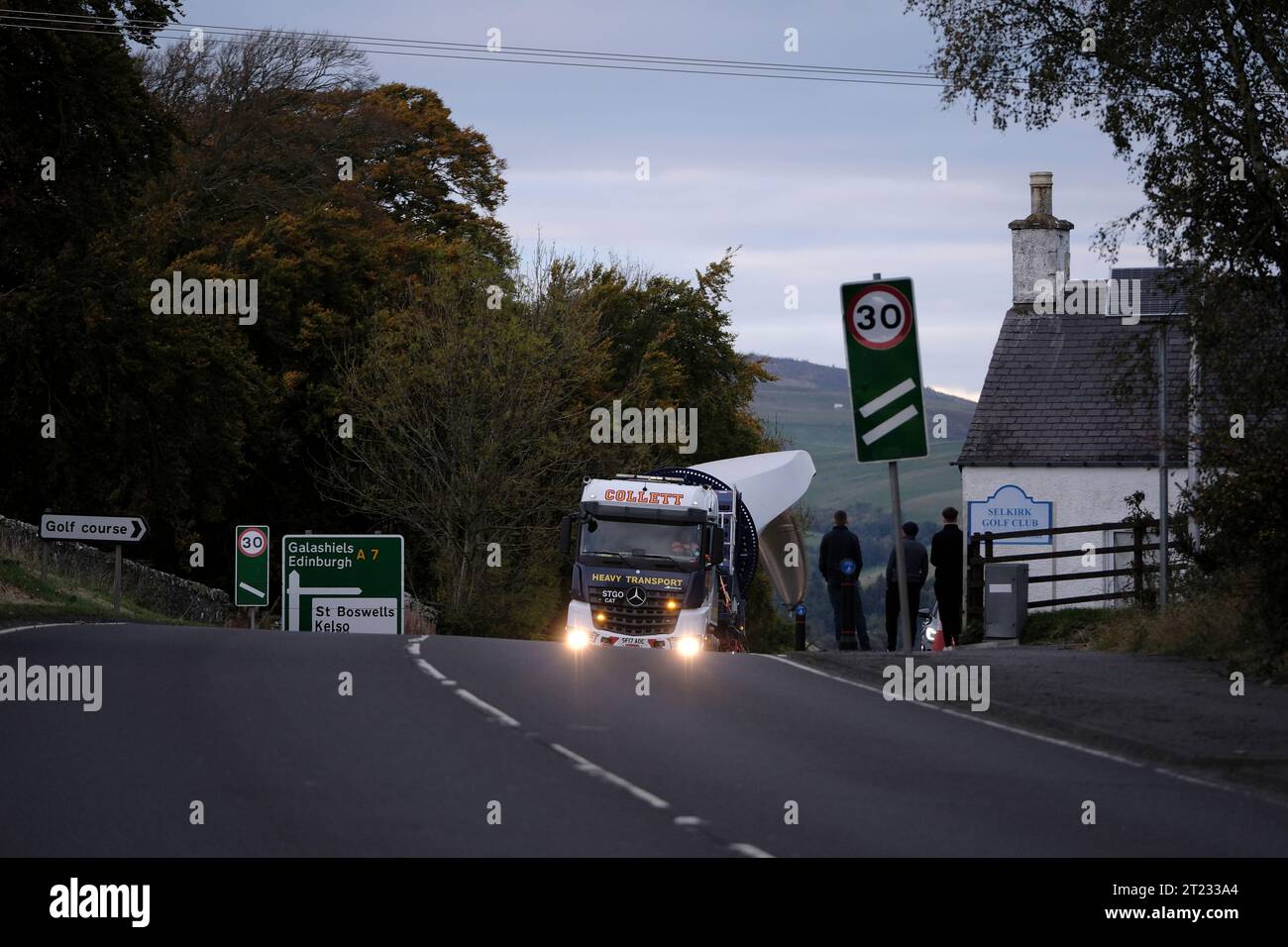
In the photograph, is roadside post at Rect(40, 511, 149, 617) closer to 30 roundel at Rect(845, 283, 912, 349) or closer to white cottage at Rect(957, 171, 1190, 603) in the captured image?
30 roundel at Rect(845, 283, 912, 349)

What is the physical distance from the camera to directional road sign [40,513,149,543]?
3152 centimetres

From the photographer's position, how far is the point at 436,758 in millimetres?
12797

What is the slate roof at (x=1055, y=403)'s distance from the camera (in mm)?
45750

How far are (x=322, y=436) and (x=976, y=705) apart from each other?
3657 centimetres

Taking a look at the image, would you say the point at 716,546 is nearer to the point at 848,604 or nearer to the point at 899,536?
the point at 848,604

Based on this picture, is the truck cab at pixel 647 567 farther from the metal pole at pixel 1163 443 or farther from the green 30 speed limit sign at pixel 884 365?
the green 30 speed limit sign at pixel 884 365

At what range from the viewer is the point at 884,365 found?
16.8 metres

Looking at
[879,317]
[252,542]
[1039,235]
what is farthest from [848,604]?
[1039,235]

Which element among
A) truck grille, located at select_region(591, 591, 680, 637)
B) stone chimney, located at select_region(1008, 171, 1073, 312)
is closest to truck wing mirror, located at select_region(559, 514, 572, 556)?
truck grille, located at select_region(591, 591, 680, 637)

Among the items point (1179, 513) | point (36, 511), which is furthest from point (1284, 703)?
point (36, 511)

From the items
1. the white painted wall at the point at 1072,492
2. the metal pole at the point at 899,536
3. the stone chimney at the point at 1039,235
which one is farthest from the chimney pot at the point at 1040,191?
the metal pole at the point at 899,536

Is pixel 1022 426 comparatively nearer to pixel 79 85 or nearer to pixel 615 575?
pixel 615 575

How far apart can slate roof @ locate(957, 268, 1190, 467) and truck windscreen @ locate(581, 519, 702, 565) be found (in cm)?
1642

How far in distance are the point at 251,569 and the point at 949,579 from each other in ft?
54.5
